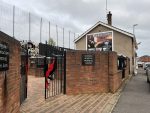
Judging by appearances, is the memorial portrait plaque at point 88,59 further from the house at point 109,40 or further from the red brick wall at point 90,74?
the house at point 109,40

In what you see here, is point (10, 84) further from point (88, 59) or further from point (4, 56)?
point (88, 59)

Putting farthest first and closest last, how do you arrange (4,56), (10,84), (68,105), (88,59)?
1. (88,59)
2. (68,105)
3. (10,84)
4. (4,56)

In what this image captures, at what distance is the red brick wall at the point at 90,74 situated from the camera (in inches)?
590

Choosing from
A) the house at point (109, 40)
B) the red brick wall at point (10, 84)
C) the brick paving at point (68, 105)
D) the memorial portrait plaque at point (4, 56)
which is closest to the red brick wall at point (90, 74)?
the brick paving at point (68, 105)

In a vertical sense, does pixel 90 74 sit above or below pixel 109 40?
below

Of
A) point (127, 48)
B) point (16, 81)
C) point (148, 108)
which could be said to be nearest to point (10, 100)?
point (16, 81)

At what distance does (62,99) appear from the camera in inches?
515

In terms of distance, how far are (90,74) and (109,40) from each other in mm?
25155

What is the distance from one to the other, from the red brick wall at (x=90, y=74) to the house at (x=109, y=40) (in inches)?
838

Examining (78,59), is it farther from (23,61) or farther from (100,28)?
(100,28)

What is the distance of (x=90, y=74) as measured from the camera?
50.5ft

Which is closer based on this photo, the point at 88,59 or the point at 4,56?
the point at 4,56

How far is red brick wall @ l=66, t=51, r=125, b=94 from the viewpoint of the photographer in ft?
49.2

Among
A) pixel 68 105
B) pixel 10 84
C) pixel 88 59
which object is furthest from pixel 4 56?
pixel 88 59
